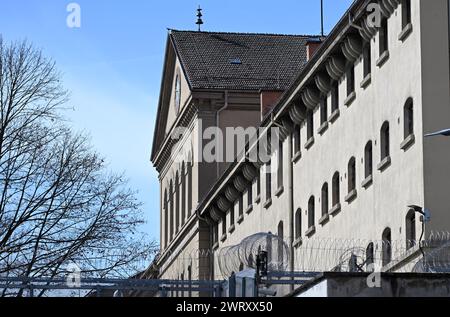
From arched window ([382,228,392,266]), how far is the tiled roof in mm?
31590

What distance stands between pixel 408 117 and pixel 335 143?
319 inches

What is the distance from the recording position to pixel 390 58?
44969 millimetres

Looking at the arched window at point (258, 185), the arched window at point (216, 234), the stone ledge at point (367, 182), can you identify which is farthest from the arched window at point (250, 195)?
the stone ledge at point (367, 182)

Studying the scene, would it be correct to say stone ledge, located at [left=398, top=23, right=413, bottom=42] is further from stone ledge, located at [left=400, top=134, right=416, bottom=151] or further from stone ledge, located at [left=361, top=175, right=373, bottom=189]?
stone ledge, located at [left=361, top=175, right=373, bottom=189]

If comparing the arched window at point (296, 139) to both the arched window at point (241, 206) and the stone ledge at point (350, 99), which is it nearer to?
the stone ledge at point (350, 99)

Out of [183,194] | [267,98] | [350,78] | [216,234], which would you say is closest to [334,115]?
[350,78]

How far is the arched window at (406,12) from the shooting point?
43.6m

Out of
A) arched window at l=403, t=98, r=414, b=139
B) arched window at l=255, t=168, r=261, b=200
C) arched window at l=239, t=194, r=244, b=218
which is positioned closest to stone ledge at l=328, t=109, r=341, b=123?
arched window at l=403, t=98, r=414, b=139

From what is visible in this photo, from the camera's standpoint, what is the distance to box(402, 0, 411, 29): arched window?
43584mm

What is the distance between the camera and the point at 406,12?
1725 inches

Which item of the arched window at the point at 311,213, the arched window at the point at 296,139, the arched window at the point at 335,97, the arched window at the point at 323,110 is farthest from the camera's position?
the arched window at the point at 296,139

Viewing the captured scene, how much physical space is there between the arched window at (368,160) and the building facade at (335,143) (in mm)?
62

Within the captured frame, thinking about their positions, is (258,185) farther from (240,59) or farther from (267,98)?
(240,59)
